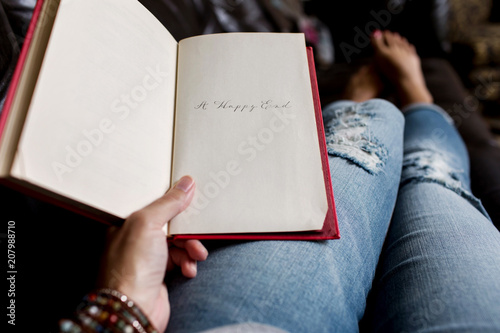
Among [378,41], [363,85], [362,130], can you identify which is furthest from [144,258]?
[378,41]

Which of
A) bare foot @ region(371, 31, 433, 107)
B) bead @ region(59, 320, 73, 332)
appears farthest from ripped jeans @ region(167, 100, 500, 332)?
bare foot @ region(371, 31, 433, 107)

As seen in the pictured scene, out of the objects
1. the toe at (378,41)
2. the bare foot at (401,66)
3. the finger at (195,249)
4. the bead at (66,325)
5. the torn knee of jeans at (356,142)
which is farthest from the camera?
the toe at (378,41)

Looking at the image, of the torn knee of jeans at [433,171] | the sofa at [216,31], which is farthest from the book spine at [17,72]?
the torn knee of jeans at [433,171]

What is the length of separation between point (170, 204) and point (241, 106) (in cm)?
18

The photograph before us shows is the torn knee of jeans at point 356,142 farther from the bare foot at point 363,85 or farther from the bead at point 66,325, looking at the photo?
the bead at point 66,325

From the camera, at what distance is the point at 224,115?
0.45 metres

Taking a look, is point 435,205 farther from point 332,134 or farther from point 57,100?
point 57,100

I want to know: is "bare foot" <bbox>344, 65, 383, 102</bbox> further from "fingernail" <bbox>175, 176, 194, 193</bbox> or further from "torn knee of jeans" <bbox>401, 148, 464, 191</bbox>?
"fingernail" <bbox>175, 176, 194, 193</bbox>

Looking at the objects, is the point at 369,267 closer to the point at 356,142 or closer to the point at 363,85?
the point at 356,142

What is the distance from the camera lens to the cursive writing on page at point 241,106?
1.48 feet

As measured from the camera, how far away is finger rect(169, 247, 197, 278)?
0.39m

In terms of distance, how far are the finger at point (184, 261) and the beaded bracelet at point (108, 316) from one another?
0.27 ft

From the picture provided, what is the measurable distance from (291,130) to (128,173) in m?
0.22

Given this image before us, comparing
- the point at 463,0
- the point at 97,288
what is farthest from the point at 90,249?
the point at 463,0
